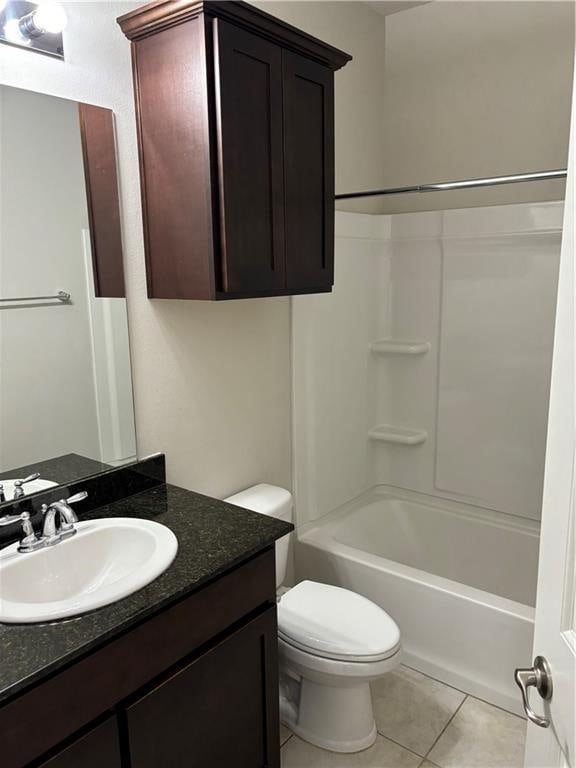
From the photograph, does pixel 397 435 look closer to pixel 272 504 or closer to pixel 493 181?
pixel 272 504

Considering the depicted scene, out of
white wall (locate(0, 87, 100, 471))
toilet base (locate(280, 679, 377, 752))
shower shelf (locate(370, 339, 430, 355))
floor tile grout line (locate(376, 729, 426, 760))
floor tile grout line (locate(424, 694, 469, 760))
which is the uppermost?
white wall (locate(0, 87, 100, 471))

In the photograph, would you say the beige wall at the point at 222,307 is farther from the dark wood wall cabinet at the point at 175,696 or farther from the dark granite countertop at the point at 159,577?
the dark wood wall cabinet at the point at 175,696

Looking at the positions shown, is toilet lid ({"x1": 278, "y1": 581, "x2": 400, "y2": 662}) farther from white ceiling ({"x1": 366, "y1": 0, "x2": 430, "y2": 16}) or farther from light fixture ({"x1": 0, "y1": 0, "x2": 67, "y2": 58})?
white ceiling ({"x1": 366, "y1": 0, "x2": 430, "y2": 16})

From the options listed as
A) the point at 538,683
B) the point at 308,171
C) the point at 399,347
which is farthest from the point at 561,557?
the point at 399,347

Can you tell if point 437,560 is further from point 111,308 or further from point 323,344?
point 111,308

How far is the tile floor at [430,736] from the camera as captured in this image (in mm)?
1864

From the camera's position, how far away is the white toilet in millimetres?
1771

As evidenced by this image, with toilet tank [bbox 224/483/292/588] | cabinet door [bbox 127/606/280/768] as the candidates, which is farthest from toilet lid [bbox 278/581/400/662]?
cabinet door [bbox 127/606/280/768]

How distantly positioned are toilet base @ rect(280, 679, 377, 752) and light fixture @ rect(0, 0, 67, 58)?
203 cm

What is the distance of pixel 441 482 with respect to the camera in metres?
2.90

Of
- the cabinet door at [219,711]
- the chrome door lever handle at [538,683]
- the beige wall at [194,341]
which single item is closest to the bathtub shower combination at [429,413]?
A: the beige wall at [194,341]

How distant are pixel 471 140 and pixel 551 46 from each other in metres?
0.46

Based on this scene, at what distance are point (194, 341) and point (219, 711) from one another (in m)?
1.10

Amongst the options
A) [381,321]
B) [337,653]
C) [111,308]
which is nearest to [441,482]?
[381,321]
